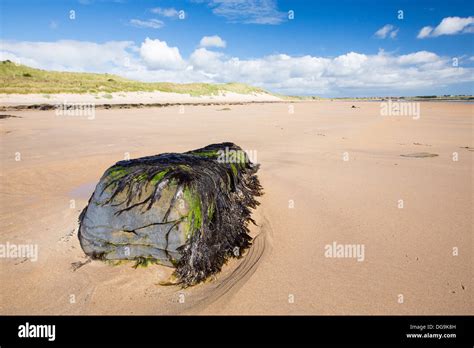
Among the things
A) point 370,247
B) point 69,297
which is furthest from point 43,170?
point 370,247

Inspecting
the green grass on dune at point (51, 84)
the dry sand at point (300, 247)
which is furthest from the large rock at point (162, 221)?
the green grass on dune at point (51, 84)

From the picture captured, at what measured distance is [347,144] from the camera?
32.4 feet

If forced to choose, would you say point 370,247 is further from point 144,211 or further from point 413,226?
point 144,211

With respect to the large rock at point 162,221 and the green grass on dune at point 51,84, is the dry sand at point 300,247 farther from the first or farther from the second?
the green grass on dune at point 51,84

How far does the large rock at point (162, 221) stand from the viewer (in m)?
2.67

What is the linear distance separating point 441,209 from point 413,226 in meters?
0.86

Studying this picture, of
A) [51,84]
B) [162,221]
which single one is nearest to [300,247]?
[162,221]

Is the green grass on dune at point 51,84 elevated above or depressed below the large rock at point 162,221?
above

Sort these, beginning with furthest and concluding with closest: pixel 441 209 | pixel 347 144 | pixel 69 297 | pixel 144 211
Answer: pixel 347 144 < pixel 441 209 < pixel 144 211 < pixel 69 297

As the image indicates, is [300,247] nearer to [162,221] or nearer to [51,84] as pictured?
[162,221]

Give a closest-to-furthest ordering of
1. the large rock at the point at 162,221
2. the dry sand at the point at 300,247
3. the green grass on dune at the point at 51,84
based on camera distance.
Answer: the dry sand at the point at 300,247 < the large rock at the point at 162,221 < the green grass on dune at the point at 51,84

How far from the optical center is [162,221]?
2674 millimetres

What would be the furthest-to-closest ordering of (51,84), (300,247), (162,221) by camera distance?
1. (51,84)
2. (300,247)
3. (162,221)

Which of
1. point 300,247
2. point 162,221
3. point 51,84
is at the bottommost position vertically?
point 300,247
